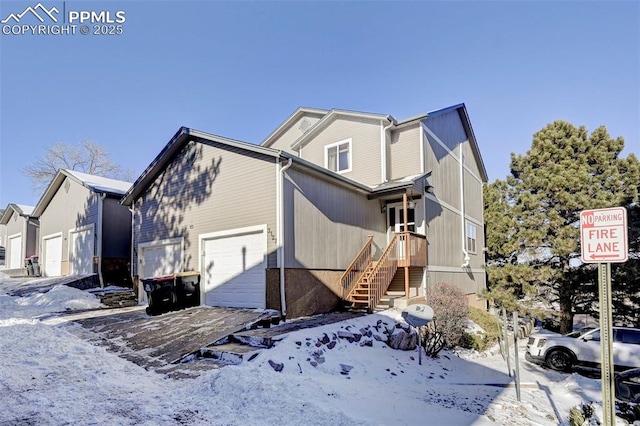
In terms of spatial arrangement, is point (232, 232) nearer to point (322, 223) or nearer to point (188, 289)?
point (188, 289)

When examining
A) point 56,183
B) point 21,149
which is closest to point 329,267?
point 56,183

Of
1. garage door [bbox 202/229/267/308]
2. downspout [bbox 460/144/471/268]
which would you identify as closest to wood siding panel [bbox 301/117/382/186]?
garage door [bbox 202/229/267/308]

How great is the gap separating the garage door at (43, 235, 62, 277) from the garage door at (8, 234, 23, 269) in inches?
220

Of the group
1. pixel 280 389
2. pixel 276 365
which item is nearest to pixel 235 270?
pixel 276 365

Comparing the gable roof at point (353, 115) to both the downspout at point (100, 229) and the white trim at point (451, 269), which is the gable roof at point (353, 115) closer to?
the white trim at point (451, 269)

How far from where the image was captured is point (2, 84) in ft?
56.4

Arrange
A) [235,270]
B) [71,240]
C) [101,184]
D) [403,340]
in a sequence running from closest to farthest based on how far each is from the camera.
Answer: [403,340] → [235,270] → [71,240] → [101,184]

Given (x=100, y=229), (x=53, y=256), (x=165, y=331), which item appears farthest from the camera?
(x=53, y=256)

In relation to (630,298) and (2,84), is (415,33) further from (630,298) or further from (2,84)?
(2,84)

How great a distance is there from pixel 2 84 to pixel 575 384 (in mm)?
24970

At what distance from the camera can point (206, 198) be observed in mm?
11383

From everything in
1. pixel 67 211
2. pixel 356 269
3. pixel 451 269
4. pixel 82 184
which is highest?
pixel 82 184

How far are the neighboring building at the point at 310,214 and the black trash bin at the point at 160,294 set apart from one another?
986mm

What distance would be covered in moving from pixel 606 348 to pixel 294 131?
16.2 meters
